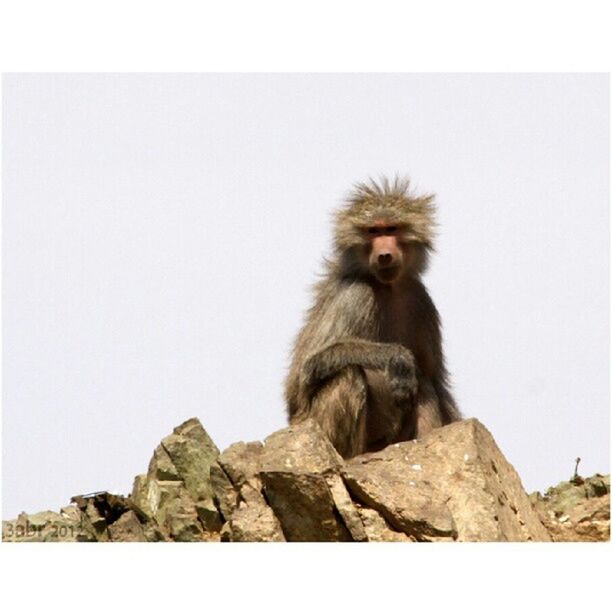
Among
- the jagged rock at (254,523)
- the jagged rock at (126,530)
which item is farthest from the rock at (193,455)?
the jagged rock at (254,523)

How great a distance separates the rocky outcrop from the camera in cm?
1067

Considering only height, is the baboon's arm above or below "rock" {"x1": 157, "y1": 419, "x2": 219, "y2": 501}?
above

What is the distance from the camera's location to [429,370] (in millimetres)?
14023

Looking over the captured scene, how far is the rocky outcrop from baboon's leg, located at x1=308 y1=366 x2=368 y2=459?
2.44ft

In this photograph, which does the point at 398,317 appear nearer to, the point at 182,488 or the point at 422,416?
the point at 422,416

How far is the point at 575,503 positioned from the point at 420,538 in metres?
2.88

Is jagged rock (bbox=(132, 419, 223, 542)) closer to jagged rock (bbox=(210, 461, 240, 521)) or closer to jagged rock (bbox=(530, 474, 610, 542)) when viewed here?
jagged rock (bbox=(210, 461, 240, 521))

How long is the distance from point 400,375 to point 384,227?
156cm

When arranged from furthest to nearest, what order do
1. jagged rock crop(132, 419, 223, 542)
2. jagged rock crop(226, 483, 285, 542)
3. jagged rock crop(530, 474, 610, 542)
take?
jagged rock crop(530, 474, 610, 542)
jagged rock crop(132, 419, 223, 542)
jagged rock crop(226, 483, 285, 542)

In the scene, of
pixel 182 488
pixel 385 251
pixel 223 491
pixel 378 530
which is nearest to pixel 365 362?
pixel 385 251

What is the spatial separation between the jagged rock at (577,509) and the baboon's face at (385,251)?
2.53m

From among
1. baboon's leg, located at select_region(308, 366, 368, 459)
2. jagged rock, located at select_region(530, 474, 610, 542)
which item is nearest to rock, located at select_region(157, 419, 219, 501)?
baboon's leg, located at select_region(308, 366, 368, 459)

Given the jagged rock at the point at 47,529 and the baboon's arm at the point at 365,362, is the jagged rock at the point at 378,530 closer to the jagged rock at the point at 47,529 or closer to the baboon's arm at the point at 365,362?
the jagged rock at the point at 47,529

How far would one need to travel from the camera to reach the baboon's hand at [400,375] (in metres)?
13.2
